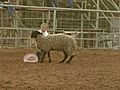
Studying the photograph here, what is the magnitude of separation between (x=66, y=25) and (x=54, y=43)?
32.7 ft

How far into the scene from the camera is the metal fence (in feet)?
57.0

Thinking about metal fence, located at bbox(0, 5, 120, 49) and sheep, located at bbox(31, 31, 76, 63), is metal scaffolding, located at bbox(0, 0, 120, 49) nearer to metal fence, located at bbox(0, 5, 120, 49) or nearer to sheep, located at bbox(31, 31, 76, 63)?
metal fence, located at bbox(0, 5, 120, 49)

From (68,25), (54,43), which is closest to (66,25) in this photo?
(68,25)

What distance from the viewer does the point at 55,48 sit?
34.3 feet

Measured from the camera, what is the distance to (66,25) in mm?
20281

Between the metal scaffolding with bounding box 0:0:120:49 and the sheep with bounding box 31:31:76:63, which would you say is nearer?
the sheep with bounding box 31:31:76:63

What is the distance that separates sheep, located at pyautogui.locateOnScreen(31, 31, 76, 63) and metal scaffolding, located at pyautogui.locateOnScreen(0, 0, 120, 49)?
5.77 meters

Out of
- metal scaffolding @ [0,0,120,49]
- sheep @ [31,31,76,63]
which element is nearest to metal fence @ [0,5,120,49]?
metal scaffolding @ [0,0,120,49]

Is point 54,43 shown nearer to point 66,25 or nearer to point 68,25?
point 66,25

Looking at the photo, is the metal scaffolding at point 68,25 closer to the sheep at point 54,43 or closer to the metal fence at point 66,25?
the metal fence at point 66,25

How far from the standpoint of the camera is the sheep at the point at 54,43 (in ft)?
34.1

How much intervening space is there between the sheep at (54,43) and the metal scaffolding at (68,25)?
577cm

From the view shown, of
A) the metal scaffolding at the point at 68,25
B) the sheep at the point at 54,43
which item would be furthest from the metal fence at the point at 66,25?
the sheep at the point at 54,43

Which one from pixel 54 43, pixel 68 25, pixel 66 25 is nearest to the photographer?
pixel 54 43
